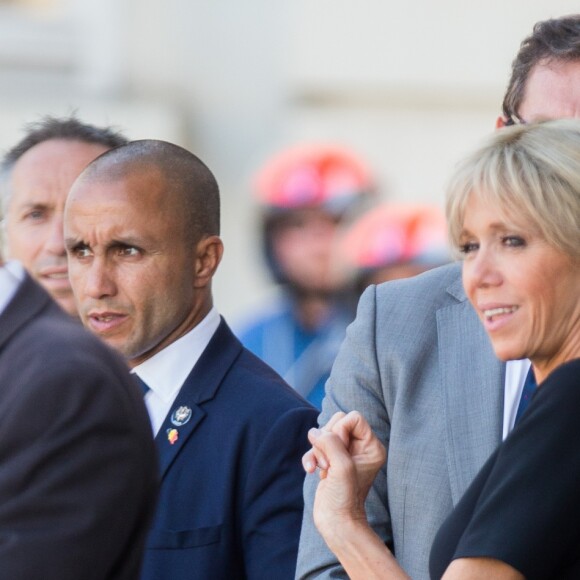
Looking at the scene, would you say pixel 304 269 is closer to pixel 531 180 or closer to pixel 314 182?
pixel 314 182

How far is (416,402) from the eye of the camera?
10.7 ft

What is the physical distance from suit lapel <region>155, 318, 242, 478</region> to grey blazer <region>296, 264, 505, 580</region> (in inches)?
13.6

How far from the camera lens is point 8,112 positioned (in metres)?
9.82

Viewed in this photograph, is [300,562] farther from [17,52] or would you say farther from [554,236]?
[17,52]

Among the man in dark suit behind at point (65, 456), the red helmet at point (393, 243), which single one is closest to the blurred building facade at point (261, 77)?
the red helmet at point (393, 243)

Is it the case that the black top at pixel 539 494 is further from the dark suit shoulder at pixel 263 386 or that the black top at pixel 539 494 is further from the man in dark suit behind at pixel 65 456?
the dark suit shoulder at pixel 263 386

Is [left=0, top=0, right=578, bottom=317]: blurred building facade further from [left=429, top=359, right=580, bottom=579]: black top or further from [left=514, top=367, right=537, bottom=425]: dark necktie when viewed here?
[left=429, top=359, right=580, bottom=579]: black top

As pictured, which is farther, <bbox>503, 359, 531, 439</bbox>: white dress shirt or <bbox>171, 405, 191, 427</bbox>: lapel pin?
<bbox>171, 405, 191, 427</bbox>: lapel pin

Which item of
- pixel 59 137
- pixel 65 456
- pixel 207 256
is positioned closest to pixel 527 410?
pixel 65 456

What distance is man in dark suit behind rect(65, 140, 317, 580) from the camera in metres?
3.44

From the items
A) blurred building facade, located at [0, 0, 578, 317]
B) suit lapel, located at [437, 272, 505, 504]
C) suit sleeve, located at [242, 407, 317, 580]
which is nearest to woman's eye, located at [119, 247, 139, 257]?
suit sleeve, located at [242, 407, 317, 580]

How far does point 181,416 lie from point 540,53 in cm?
105

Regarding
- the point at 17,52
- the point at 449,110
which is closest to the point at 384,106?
the point at 449,110

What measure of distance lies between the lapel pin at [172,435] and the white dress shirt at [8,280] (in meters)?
0.82
